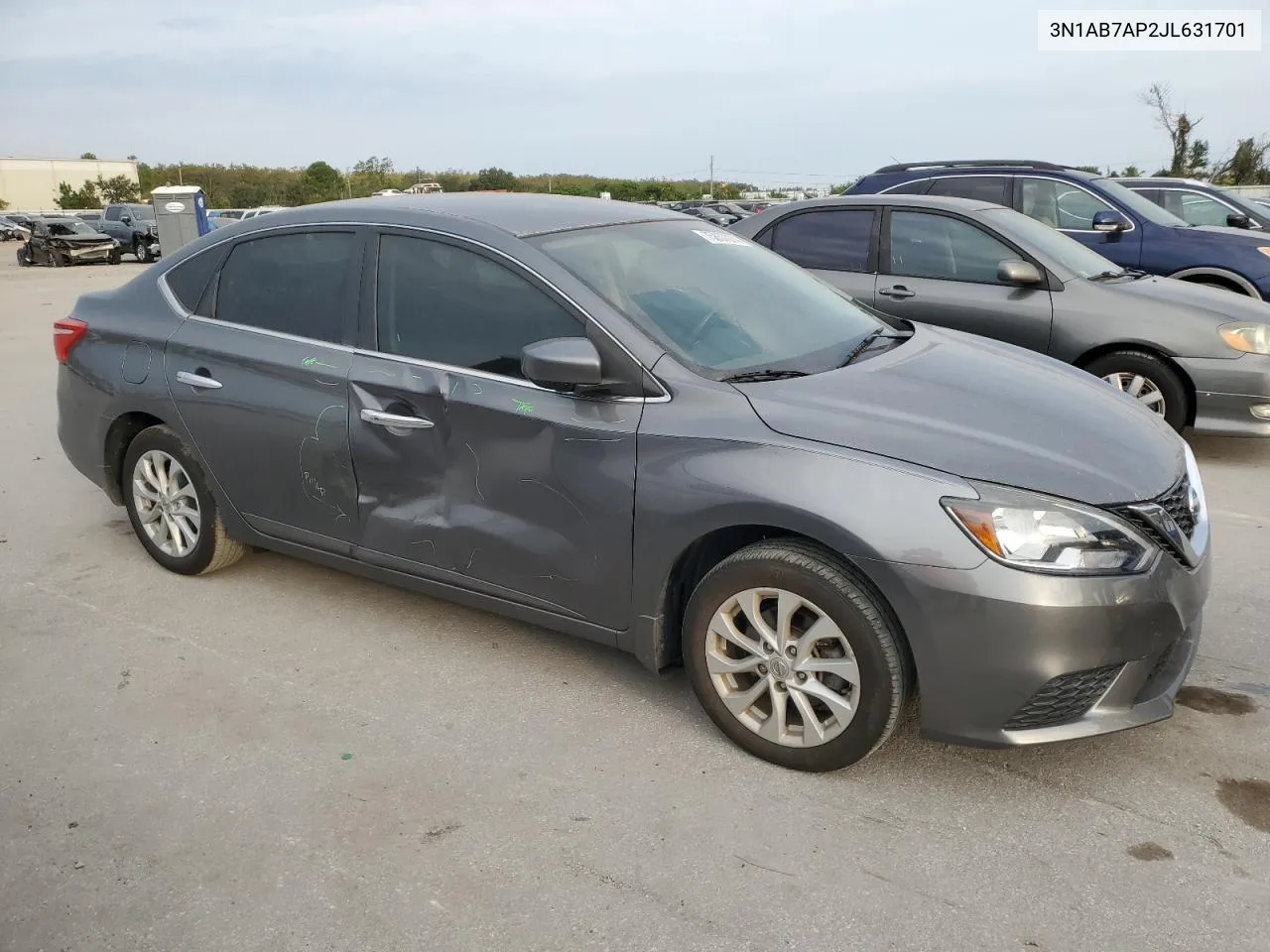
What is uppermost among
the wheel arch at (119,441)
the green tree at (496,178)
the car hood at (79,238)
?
the green tree at (496,178)

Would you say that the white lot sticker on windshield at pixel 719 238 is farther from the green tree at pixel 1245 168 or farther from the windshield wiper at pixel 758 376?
the green tree at pixel 1245 168

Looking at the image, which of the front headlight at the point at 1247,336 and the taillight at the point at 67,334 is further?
the front headlight at the point at 1247,336

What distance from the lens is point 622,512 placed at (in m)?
3.30

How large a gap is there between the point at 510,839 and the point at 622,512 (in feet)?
3.28

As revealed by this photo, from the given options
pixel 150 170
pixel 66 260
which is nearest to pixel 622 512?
pixel 66 260

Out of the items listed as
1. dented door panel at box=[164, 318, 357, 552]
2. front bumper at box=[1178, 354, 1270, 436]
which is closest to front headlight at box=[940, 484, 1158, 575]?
dented door panel at box=[164, 318, 357, 552]

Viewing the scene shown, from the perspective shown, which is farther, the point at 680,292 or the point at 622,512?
the point at 680,292

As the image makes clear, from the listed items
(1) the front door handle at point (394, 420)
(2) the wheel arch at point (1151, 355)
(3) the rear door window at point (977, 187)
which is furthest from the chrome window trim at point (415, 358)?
(3) the rear door window at point (977, 187)

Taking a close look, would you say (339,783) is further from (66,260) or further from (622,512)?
(66,260)

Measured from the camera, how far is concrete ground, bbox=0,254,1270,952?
2.55 m

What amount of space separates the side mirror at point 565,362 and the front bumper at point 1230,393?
14.8 ft

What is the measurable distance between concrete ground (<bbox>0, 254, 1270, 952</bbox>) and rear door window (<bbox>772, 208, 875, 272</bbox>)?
141 inches

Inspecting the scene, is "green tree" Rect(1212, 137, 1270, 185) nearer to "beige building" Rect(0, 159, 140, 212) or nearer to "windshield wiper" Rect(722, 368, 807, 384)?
"windshield wiper" Rect(722, 368, 807, 384)

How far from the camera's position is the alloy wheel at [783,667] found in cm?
301
